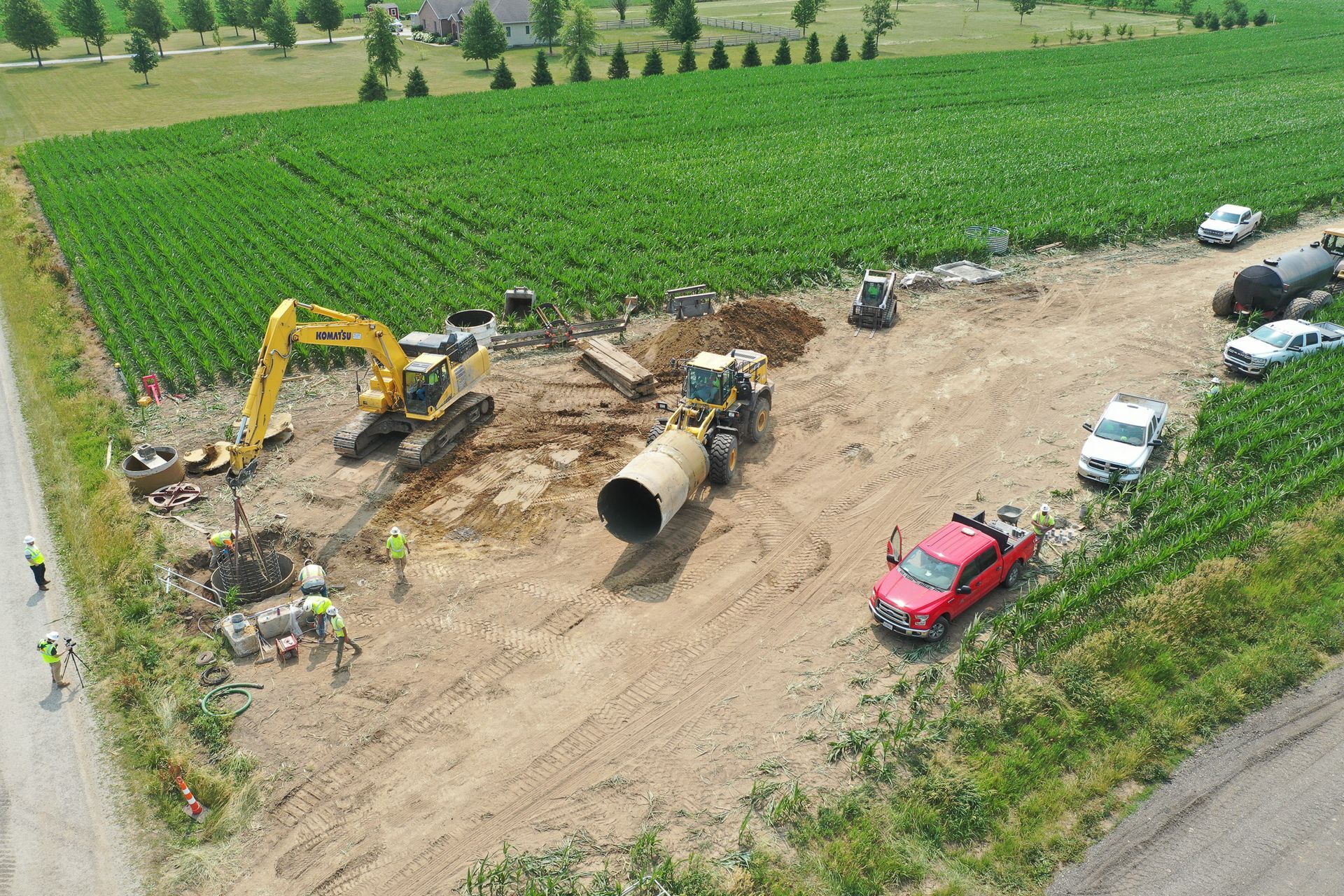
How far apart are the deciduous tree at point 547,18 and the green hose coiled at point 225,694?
81.6 meters

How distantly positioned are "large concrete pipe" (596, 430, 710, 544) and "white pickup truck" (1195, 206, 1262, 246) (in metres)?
28.5

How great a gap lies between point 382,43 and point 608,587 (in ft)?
214

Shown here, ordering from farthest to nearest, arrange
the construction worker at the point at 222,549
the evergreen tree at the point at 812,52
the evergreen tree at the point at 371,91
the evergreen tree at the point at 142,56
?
1. the evergreen tree at the point at 812,52
2. the evergreen tree at the point at 142,56
3. the evergreen tree at the point at 371,91
4. the construction worker at the point at 222,549

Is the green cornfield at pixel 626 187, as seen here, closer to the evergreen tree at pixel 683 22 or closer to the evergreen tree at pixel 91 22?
the evergreen tree at pixel 683 22

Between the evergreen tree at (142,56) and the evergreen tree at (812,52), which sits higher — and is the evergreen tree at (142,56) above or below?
above

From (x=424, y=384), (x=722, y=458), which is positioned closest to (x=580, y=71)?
(x=424, y=384)

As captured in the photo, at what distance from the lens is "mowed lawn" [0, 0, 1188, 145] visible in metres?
66.2

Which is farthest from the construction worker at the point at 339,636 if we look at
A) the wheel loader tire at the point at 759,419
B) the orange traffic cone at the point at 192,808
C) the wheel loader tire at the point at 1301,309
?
the wheel loader tire at the point at 1301,309

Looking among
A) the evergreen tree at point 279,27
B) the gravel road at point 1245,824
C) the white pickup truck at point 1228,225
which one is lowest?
the gravel road at point 1245,824

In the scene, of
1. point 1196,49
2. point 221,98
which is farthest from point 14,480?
point 1196,49

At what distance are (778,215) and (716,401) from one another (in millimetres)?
19444

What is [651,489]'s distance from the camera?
18.4 meters

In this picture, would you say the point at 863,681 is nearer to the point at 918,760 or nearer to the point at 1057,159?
the point at 918,760

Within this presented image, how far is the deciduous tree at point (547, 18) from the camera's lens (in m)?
87.0
